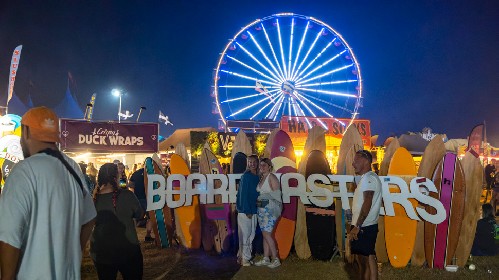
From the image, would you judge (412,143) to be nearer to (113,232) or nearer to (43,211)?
(113,232)

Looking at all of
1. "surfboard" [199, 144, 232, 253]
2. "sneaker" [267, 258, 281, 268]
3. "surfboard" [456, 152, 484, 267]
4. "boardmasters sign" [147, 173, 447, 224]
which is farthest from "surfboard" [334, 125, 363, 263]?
"surfboard" [199, 144, 232, 253]

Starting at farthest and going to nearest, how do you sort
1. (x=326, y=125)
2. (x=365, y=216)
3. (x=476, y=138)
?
(x=326, y=125)
(x=476, y=138)
(x=365, y=216)

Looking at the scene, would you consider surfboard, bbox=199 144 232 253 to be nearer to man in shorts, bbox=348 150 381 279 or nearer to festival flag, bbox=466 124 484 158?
man in shorts, bbox=348 150 381 279

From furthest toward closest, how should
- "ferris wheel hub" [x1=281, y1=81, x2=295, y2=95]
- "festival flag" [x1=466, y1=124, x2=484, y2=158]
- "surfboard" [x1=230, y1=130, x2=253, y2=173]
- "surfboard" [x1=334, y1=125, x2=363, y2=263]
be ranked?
"ferris wheel hub" [x1=281, y1=81, x2=295, y2=95]
"surfboard" [x1=230, y1=130, x2=253, y2=173]
"festival flag" [x1=466, y1=124, x2=484, y2=158]
"surfboard" [x1=334, y1=125, x2=363, y2=263]

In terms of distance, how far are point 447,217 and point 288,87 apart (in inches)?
594

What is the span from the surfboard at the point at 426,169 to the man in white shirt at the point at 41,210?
5.18m

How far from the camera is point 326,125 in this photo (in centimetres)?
1994

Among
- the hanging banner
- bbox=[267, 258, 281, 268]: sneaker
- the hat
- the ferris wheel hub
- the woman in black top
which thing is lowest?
bbox=[267, 258, 281, 268]: sneaker

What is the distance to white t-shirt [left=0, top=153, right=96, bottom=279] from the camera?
158cm

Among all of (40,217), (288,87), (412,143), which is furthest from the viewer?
(288,87)

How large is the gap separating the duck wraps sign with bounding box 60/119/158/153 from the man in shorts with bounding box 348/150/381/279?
7.21 meters

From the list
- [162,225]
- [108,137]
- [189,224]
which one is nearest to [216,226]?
[189,224]

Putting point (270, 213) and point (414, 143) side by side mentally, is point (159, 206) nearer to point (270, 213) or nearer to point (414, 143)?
point (270, 213)

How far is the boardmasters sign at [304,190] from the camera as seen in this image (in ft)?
18.7
